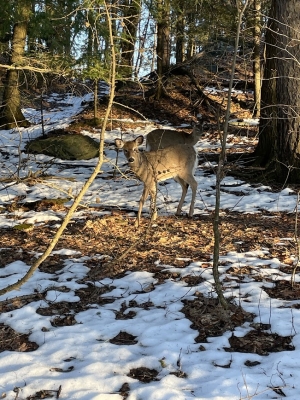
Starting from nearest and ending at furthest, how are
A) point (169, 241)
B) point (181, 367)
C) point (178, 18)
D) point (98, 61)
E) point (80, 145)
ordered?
point (181, 367) < point (169, 241) < point (98, 61) < point (80, 145) < point (178, 18)

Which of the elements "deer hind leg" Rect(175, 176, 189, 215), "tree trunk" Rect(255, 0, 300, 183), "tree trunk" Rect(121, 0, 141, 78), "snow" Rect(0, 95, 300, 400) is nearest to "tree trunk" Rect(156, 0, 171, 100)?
"tree trunk" Rect(121, 0, 141, 78)

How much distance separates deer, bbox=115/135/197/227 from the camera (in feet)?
27.9

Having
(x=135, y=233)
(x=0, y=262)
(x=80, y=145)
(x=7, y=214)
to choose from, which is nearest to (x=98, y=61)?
(x=80, y=145)

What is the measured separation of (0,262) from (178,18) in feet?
49.1

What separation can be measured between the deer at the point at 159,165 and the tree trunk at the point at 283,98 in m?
2.22

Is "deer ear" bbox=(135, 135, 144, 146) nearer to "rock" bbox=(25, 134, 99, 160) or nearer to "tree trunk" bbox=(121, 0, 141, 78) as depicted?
"tree trunk" bbox=(121, 0, 141, 78)

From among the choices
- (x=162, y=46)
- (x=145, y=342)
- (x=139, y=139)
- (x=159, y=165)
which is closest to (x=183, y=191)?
(x=159, y=165)

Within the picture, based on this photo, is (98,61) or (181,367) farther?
(98,61)

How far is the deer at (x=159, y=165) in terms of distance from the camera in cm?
852

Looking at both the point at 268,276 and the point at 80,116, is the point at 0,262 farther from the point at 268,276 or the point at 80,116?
the point at 80,116

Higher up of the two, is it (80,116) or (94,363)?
(80,116)

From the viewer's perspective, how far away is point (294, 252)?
6691mm

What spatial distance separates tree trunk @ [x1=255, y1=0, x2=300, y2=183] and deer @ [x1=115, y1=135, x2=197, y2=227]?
222 cm

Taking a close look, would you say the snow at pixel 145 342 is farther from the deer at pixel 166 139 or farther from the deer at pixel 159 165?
the deer at pixel 166 139
